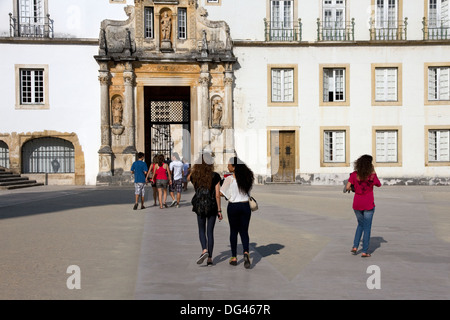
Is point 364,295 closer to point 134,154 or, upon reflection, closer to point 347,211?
point 347,211

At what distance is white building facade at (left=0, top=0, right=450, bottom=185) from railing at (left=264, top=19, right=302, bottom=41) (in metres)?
0.06

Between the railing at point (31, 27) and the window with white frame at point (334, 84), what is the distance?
13.8 m

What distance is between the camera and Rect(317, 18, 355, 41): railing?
2927cm

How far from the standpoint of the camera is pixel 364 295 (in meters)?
6.12

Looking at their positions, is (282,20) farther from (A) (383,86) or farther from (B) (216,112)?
(A) (383,86)

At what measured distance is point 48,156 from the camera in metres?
28.9

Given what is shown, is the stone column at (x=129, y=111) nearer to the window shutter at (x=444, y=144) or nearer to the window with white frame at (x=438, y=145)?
the window with white frame at (x=438, y=145)

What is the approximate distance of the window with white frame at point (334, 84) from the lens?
29.4 m

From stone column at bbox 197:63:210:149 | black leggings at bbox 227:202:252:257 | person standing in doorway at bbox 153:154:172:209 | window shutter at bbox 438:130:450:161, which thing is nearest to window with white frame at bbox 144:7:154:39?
stone column at bbox 197:63:210:149

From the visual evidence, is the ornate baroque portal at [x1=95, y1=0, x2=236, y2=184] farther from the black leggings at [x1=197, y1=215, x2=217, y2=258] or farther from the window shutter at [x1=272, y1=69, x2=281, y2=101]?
the black leggings at [x1=197, y1=215, x2=217, y2=258]

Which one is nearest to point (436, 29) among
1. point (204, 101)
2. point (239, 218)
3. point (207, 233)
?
point (204, 101)

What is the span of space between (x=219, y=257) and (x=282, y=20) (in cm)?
2262

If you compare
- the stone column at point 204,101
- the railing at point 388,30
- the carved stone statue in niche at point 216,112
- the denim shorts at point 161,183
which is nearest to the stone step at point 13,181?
the stone column at point 204,101
